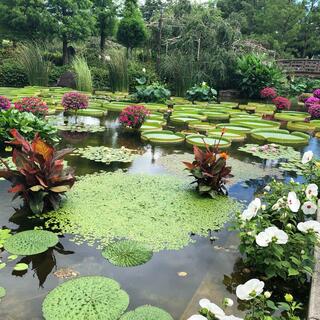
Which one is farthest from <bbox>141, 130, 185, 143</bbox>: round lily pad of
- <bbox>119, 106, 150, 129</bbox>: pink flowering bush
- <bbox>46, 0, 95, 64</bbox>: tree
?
<bbox>46, 0, 95, 64</bbox>: tree

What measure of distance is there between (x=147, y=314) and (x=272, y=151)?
4.93 m

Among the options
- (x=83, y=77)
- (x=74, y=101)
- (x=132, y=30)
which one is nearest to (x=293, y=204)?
(x=74, y=101)

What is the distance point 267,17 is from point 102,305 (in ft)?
107

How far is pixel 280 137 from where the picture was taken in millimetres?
7602

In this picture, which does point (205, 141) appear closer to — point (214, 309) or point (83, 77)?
point (214, 309)

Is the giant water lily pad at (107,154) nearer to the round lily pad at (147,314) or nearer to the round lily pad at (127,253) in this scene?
the round lily pad at (127,253)

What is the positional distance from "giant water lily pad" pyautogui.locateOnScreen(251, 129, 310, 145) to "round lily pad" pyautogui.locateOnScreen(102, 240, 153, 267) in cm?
508

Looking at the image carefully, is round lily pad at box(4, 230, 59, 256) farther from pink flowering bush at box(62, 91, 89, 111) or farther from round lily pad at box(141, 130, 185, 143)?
pink flowering bush at box(62, 91, 89, 111)

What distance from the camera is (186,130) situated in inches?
319

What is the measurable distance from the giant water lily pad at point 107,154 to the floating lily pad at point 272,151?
212 centimetres

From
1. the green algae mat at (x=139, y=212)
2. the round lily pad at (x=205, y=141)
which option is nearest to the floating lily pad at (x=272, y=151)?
the round lily pad at (x=205, y=141)

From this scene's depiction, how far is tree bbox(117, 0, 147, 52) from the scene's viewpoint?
17.8 meters

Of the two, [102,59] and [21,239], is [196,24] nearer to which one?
[102,59]

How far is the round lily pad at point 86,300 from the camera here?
2.24 meters
